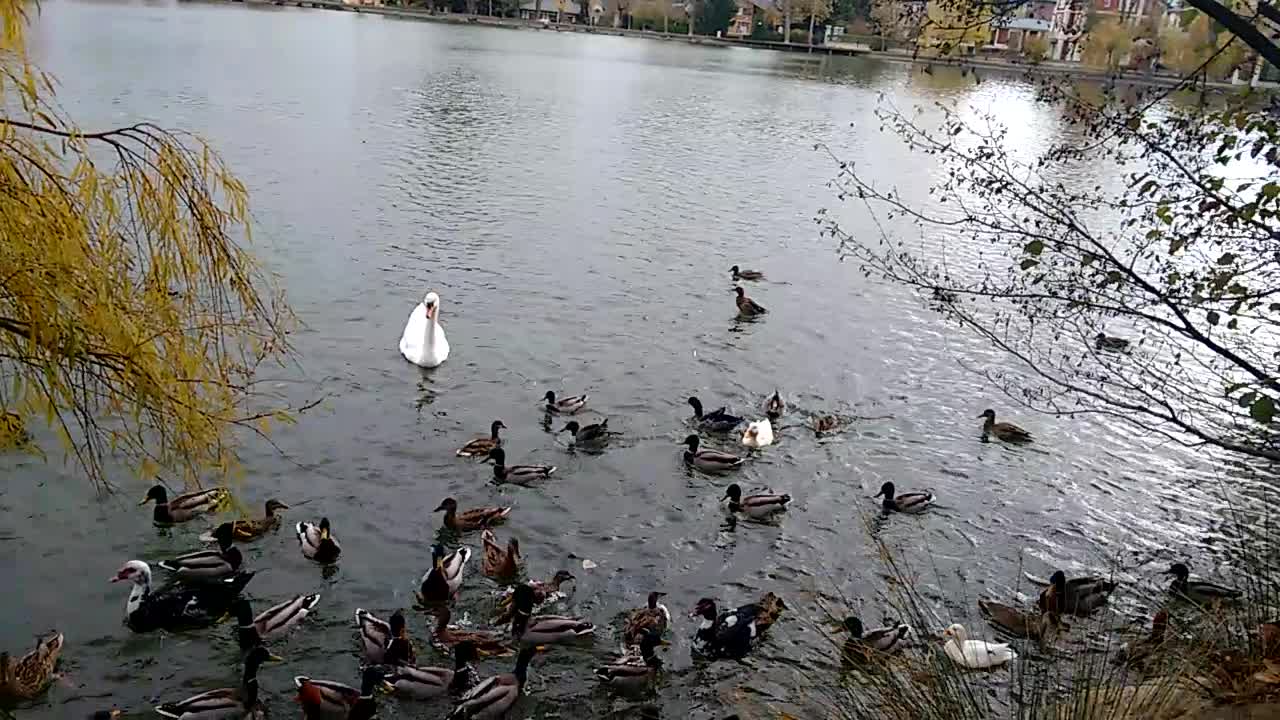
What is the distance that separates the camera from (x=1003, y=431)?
49.1 ft

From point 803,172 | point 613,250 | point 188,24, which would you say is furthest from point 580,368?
point 188,24

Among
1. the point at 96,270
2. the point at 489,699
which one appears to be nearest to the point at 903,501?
the point at 489,699

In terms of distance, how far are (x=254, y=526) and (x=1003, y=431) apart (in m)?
10.2

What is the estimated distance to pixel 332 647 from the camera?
30.7 feet

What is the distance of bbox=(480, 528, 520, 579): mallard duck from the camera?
10.7m

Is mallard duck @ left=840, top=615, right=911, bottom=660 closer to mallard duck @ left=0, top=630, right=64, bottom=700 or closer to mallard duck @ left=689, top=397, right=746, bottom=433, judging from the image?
mallard duck @ left=689, top=397, right=746, bottom=433

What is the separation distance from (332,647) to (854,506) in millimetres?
6382

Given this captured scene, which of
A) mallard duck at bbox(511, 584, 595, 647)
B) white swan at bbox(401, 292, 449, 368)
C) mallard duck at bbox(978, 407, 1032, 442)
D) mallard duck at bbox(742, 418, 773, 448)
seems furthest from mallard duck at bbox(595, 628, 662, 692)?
mallard duck at bbox(978, 407, 1032, 442)

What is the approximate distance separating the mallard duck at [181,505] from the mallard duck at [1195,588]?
9.95 m

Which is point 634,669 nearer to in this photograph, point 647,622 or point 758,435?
point 647,622

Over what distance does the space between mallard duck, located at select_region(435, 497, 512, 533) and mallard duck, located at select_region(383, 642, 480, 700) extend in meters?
2.33

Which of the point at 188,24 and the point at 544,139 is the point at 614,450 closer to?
the point at 544,139

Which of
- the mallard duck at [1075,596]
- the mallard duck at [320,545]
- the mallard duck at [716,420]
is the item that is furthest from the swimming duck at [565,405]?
the mallard duck at [1075,596]

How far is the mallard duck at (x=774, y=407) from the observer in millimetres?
15000
